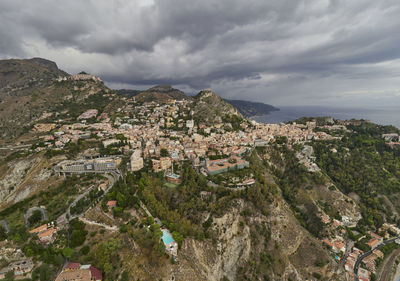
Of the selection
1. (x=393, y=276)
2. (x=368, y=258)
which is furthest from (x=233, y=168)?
(x=393, y=276)

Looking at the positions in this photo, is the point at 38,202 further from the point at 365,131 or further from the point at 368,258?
the point at 365,131

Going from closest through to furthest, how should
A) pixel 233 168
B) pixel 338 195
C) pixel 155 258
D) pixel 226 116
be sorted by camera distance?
pixel 155 258, pixel 233 168, pixel 338 195, pixel 226 116

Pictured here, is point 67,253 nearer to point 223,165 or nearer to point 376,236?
point 223,165

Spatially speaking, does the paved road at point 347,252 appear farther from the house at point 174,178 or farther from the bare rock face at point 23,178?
the bare rock face at point 23,178

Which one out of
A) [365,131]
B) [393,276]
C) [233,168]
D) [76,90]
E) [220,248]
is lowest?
[393,276]

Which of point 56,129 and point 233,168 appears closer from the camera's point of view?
point 233,168

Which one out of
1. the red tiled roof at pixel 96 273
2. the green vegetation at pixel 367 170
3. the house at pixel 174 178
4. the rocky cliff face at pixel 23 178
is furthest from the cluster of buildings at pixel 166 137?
the red tiled roof at pixel 96 273

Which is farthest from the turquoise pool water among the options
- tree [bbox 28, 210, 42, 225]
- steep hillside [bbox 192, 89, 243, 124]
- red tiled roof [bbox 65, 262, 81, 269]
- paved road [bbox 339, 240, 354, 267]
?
steep hillside [bbox 192, 89, 243, 124]
